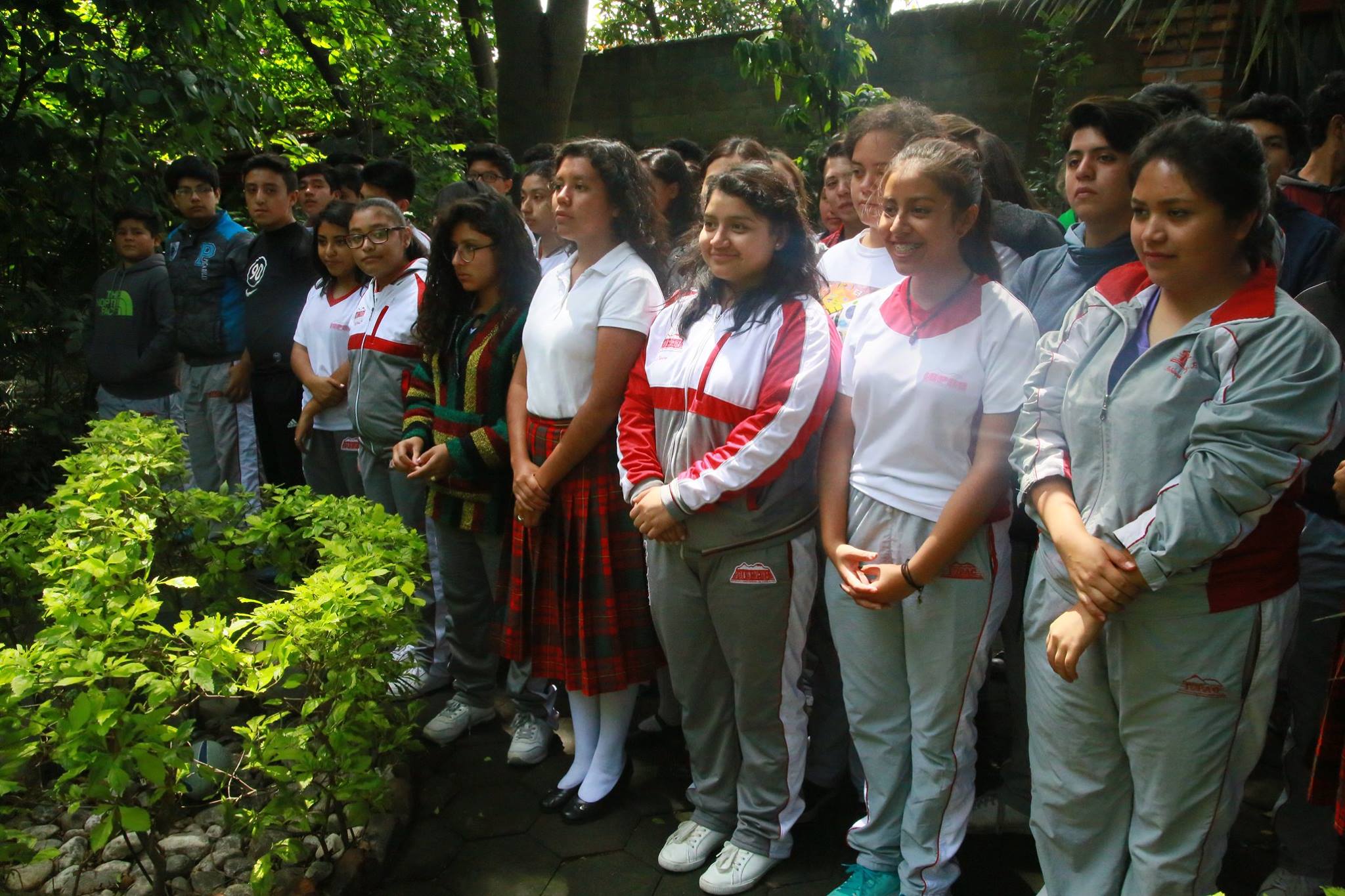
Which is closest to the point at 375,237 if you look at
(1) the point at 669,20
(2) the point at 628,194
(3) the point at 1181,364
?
(2) the point at 628,194

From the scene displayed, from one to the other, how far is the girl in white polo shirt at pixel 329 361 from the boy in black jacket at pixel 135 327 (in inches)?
53.9

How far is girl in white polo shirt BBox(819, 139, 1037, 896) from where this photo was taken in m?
2.36

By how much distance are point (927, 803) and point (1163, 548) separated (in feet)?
3.19

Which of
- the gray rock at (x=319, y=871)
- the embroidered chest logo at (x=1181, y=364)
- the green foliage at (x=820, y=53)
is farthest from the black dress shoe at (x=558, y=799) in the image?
the green foliage at (x=820, y=53)

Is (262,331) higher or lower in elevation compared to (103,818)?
higher

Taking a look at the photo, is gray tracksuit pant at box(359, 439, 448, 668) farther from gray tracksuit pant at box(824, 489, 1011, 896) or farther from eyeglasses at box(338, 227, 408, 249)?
gray tracksuit pant at box(824, 489, 1011, 896)

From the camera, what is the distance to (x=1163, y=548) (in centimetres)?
185

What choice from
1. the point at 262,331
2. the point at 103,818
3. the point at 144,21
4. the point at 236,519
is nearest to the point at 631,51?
the point at 144,21

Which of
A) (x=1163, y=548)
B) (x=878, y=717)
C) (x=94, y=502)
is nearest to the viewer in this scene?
(x=1163, y=548)

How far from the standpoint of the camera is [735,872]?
272 cm

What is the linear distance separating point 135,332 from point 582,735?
374 cm

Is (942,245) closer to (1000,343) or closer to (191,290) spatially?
(1000,343)

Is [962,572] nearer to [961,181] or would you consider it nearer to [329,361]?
[961,181]

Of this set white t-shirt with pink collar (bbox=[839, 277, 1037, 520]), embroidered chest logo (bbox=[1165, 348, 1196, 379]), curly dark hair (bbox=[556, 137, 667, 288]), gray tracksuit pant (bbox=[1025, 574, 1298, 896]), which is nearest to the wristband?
white t-shirt with pink collar (bbox=[839, 277, 1037, 520])
